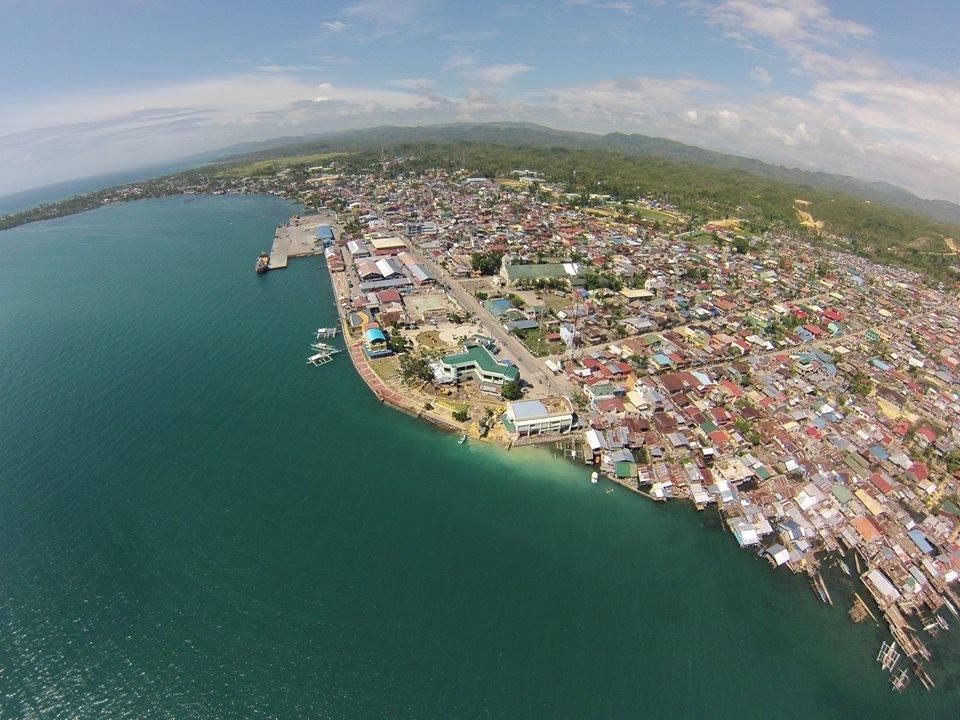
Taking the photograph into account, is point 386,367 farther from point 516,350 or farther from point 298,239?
point 298,239

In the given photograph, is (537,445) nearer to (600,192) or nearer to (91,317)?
(91,317)

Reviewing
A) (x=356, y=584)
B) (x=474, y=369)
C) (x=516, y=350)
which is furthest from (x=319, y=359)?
(x=356, y=584)

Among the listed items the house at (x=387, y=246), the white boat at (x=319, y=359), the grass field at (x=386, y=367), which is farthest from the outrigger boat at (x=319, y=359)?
the house at (x=387, y=246)

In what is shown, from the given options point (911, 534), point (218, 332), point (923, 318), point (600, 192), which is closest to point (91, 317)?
point (218, 332)

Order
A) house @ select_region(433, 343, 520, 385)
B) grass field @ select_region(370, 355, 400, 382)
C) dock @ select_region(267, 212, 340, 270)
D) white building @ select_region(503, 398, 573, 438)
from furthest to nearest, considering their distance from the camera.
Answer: dock @ select_region(267, 212, 340, 270)
grass field @ select_region(370, 355, 400, 382)
house @ select_region(433, 343, 520, 385)
white building @ select_region(503, 398, 573, 438)

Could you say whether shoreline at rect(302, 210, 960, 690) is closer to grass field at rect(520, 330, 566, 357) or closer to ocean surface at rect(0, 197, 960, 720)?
ocean surface at rect(0, 197, 960, 720)

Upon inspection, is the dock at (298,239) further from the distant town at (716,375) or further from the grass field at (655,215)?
the grass field at (655,215)

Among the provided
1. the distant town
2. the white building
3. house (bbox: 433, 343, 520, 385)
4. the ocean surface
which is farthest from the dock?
the white building
